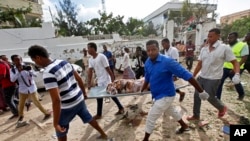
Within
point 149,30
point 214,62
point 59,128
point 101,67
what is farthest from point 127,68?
point 149,30

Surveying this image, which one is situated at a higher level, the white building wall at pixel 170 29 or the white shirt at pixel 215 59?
the white building wall at pixel 170 29

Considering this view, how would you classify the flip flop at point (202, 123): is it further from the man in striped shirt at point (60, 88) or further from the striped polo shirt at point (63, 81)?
the striped polo shirt at point (63, 81)

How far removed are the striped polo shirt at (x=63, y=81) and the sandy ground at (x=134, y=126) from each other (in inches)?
47.6

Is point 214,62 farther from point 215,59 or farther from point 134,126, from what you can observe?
point 134,126

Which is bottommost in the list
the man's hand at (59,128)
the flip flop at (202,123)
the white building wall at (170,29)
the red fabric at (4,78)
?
the flip flop at (202,123)

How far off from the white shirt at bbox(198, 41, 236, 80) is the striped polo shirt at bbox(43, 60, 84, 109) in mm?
2191

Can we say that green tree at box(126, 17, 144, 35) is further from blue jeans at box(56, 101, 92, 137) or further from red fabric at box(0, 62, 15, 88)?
blue jeans at box(56, 101, 92, 137)

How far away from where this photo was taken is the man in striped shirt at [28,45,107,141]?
7.05ft

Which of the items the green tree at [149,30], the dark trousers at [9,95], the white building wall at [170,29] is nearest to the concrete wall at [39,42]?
the dark trousers at [9,95]

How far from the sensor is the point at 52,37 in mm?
11977

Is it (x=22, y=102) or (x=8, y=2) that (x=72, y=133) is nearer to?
(x=22, y=102)

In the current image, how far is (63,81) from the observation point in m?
2.34

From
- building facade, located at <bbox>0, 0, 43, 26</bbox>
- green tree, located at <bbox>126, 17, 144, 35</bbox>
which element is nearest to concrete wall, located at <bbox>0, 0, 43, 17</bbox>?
building facade, located at <bbox>0, 0, 43, 26</bbox>

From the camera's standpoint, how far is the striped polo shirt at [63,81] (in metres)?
2.14
